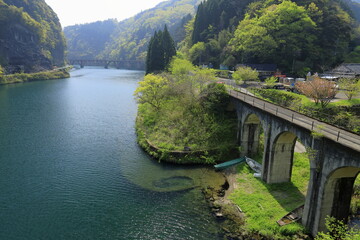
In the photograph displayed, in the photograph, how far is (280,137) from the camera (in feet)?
92.3

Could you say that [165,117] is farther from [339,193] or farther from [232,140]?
[339,193]

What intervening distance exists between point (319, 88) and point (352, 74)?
24.2 metres

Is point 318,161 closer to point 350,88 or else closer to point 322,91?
point 322,91

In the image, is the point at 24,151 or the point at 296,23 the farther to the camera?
the point at 296,23

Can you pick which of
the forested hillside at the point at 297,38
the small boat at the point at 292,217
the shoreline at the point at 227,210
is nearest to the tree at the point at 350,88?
the shoreline at the point at 227,210

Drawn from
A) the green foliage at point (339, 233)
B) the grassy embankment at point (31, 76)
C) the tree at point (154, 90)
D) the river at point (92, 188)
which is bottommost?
the river at point (92, 188)

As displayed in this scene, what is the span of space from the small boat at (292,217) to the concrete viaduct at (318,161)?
0.80 m

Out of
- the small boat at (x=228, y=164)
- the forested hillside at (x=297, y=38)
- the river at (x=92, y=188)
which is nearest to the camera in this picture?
the river at (x=92, y=188)

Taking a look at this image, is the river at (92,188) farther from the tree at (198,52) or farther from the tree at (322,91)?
the tree at (198,52)

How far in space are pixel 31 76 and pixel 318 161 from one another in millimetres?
148645

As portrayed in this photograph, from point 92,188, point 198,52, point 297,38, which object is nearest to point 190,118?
point 92,188

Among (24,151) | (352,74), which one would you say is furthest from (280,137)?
(352,74)

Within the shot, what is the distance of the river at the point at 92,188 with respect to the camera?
23.9 m

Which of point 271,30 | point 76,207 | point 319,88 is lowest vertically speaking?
point 76,207
